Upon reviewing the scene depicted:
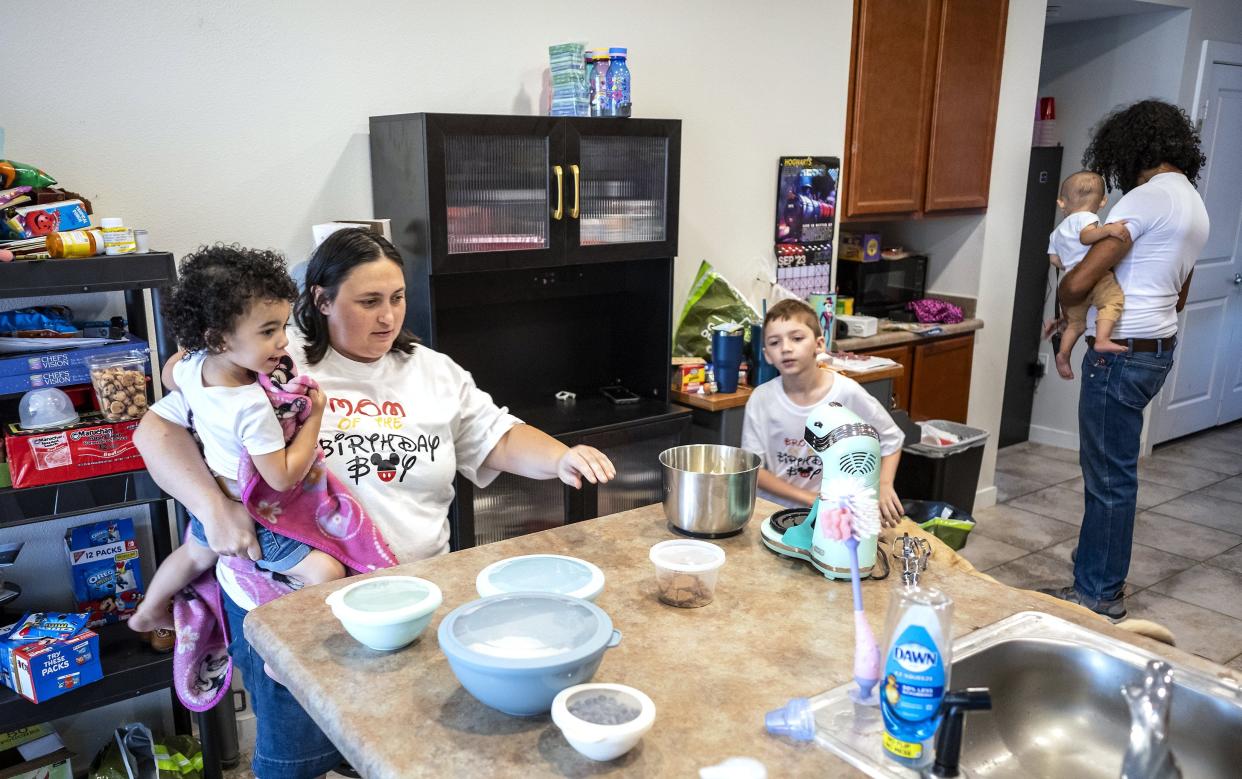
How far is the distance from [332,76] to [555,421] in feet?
4.14

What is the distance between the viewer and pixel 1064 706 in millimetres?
1370

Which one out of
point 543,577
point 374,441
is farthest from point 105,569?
point 543,577

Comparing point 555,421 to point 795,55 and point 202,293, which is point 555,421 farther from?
point 795,55

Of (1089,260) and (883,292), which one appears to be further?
(883,292)

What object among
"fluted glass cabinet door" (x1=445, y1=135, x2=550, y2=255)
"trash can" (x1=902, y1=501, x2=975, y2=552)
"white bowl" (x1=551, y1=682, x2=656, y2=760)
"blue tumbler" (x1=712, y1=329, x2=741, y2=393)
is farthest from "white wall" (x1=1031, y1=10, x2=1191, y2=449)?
"white bowl" (x1=551, y1=682, x2=656, y2=760)

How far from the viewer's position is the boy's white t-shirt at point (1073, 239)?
12.3ft

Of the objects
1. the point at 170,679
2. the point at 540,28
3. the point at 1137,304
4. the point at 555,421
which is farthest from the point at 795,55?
the point at 170,679

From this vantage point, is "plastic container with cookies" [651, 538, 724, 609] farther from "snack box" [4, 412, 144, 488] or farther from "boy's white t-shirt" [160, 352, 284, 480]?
"snack box" [4, 412, 144, 488]

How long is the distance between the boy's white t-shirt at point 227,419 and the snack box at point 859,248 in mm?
3484

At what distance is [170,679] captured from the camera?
89.6 inches

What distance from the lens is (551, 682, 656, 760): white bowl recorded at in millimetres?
1056

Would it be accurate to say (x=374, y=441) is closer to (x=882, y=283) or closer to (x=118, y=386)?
(x=118, y=386)

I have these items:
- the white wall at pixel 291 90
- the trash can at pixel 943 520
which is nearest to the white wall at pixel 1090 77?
the trash can at pixel 943 520

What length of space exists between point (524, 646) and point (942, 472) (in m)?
3.20
